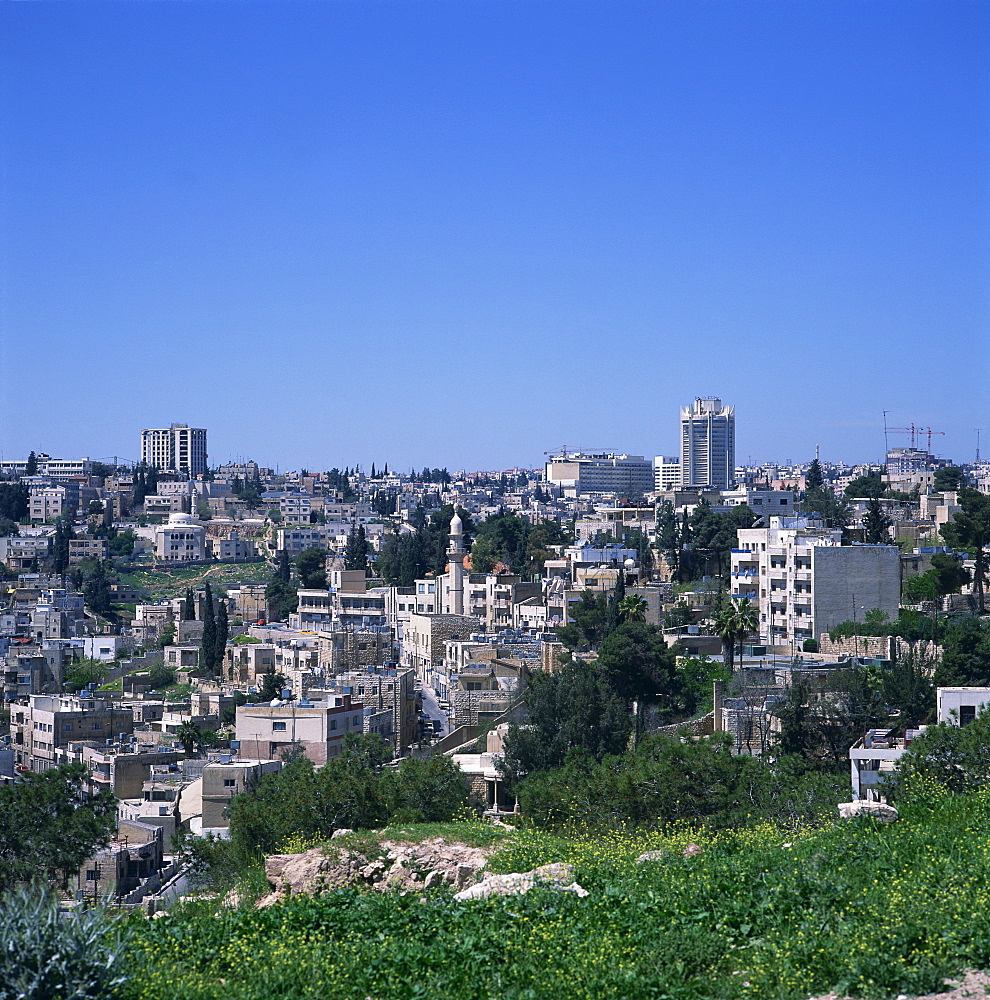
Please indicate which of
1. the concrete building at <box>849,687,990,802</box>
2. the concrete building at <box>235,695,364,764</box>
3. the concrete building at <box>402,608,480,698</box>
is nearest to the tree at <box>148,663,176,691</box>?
the concrete building at <box>402,608,480,698</box>

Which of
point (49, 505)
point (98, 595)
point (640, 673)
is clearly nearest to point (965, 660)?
point (640, 673)

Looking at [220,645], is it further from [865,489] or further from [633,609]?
[865,489]

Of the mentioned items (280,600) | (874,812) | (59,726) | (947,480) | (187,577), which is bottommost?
(59,726)

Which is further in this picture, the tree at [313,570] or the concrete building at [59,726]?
the tree at [313,570]

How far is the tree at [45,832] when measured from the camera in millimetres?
18859

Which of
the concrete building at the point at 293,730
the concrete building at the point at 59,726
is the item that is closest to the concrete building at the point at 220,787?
the concrete building at the point at 293,730

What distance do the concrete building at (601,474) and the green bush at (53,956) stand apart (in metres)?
143

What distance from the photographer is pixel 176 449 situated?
511 ft

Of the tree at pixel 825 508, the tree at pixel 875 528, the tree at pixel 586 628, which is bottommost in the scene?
the tree at pixel 586 628

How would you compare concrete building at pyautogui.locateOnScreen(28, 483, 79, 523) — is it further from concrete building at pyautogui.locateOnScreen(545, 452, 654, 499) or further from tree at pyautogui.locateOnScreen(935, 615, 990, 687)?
tree at pyautogui.locateOnScreen(935, 615, 990, 687)

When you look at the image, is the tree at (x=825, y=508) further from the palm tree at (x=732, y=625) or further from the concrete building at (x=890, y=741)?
Result: the concrete building at (x=890, y=741)

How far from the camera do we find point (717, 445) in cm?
15475

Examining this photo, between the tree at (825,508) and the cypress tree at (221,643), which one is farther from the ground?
the tree at (825,508)

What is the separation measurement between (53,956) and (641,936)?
3.63 metres
